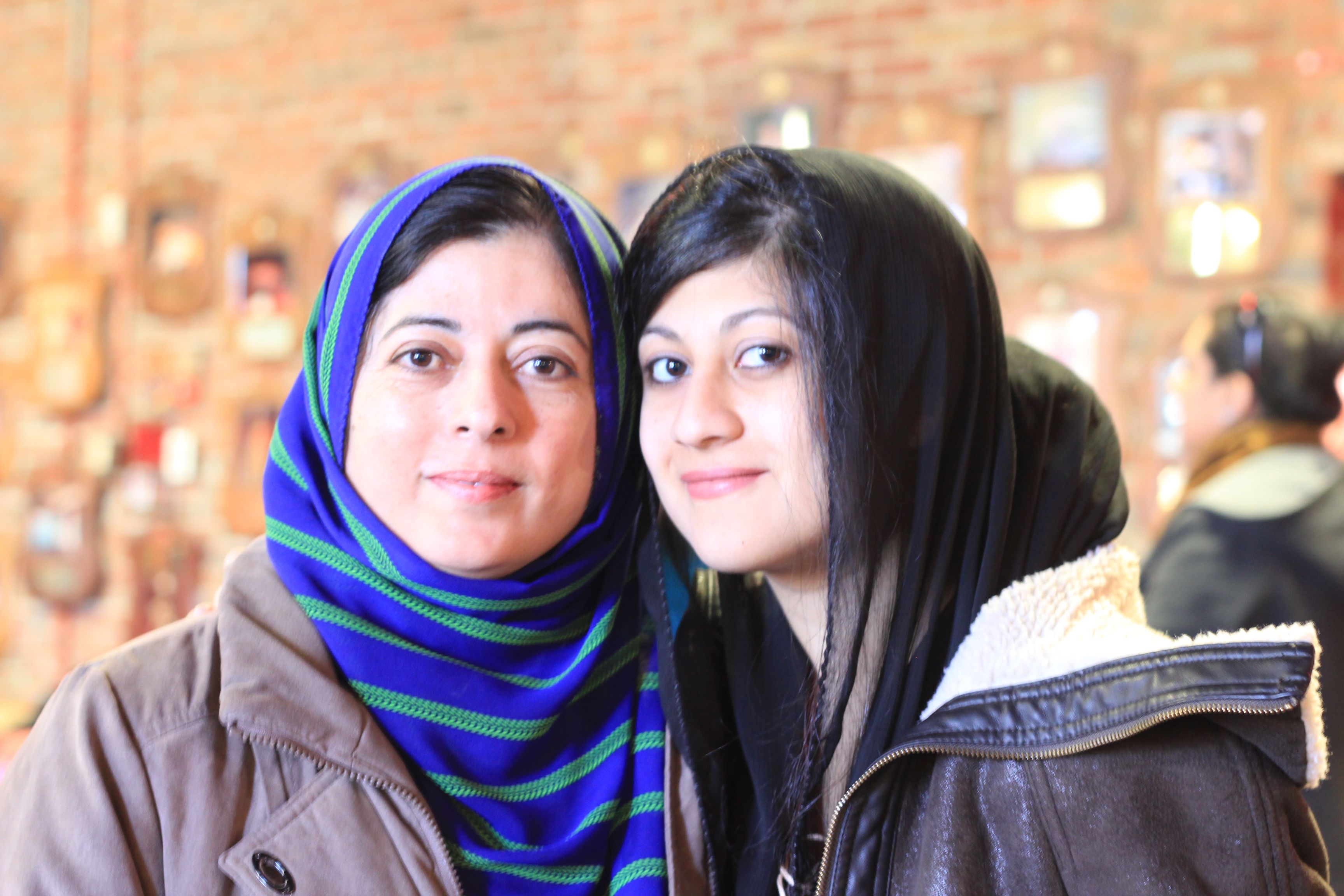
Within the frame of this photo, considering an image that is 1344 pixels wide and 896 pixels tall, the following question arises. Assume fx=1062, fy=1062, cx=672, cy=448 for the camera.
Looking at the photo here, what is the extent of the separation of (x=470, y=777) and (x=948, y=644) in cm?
58

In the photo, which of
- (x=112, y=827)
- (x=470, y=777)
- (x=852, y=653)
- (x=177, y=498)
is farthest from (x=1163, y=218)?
(x=177, y=498)

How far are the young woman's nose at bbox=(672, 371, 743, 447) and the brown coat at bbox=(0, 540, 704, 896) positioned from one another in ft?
1.57

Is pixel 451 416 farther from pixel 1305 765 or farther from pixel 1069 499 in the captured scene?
pixel 1305 765

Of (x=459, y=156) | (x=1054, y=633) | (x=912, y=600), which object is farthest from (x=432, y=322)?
(x=459, y=156)

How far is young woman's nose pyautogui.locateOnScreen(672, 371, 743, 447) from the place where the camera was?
121 centimetres

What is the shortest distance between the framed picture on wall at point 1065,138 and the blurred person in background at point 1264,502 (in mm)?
674

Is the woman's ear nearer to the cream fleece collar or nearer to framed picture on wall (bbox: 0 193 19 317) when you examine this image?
the cream fleece collar

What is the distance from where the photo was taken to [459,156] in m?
4.05

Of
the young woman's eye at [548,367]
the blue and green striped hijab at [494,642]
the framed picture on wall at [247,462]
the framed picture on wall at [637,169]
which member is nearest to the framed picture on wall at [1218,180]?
the framed picture on wall at [637,169]

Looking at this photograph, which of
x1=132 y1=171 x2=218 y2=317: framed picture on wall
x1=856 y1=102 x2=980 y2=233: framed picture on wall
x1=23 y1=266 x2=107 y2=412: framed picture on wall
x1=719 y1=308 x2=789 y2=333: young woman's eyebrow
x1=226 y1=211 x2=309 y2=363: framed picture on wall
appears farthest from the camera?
x1=23 y1=266 x2=107 y2=412: framed picture on wall

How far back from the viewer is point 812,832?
4.29 feet

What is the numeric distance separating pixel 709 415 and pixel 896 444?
215mm

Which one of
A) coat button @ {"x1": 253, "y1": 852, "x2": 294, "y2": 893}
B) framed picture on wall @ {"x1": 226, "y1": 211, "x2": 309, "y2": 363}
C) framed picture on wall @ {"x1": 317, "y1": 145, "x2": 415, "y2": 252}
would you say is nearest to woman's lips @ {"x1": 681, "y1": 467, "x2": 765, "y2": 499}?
coat button @ {"x1": 253, "y1": 852, "x2": 294, "y2": 893}

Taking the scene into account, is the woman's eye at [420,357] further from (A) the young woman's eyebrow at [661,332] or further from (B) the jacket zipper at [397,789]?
(B) the jacket zipper at [397,789]
